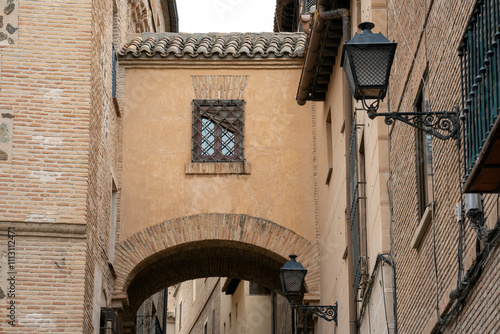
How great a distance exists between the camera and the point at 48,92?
15000mm

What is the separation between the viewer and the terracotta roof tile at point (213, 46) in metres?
18.5

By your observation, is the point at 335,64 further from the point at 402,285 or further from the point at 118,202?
the point at 402,285

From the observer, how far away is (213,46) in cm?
1869

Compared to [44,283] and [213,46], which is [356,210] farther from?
[213,46]

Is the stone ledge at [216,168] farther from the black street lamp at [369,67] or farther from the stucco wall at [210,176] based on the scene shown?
the black street lamp at [369,67]

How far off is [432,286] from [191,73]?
10618mm

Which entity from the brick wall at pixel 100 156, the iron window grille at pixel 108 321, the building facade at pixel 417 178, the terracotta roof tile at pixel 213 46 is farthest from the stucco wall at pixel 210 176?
the building facade at pixel 417 178

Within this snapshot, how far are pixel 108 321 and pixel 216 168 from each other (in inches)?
127

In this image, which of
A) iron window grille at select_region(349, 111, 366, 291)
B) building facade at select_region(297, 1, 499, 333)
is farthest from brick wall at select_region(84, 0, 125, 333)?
iron window grille at select_region(349, 111, 366, 291)

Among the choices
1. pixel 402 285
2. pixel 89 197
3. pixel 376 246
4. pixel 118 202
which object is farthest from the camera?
pixel 118 202

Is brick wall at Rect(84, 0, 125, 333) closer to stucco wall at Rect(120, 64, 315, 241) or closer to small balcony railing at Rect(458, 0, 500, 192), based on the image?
stucco wall at Rect(120, 64, 315, 241)

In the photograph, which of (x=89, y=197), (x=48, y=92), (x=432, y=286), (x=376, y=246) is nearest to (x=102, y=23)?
(x=48, y=92)

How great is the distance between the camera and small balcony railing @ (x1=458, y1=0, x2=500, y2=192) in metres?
5.93

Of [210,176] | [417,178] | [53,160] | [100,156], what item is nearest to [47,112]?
[53,160]
